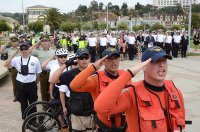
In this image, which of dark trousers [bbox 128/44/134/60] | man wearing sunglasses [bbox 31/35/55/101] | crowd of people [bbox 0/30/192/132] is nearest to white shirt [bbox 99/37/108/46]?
dark trousers [bbox 128/44/134/60]

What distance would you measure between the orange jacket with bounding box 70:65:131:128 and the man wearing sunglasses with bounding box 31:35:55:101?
3.81 metres

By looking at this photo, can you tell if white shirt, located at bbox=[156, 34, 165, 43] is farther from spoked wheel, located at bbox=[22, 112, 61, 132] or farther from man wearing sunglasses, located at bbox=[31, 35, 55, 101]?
spoked wheel, located at bbox=[22, 112, 61, 132]

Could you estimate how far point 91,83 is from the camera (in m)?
3.22


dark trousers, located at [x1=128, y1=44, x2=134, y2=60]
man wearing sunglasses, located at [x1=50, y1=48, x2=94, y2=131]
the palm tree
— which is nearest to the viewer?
man wearing sunglasses, located at [x1=50, y1=48, x2=94, y2=131]

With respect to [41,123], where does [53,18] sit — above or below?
above

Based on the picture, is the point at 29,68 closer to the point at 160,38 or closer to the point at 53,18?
the point at 160,38

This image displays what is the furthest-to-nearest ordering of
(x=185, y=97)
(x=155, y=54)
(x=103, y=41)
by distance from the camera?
(x=103, y=41), (x=185, y=97), (x=155, y=54)

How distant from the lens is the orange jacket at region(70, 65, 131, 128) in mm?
2859

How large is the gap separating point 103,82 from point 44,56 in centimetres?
460

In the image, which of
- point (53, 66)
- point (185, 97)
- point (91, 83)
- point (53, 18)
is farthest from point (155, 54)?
point (53, 18)

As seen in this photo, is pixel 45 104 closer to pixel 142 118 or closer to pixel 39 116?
pixel 39 116

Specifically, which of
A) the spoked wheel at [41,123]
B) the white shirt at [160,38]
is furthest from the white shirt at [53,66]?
the white shirt at [160,38]

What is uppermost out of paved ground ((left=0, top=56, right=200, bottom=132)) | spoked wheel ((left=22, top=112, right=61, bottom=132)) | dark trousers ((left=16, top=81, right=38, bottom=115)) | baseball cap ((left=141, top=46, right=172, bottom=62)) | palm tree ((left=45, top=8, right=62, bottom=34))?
palm tree ((left=45, top=8, right=62, bottom=34))

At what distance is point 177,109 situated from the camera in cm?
228
